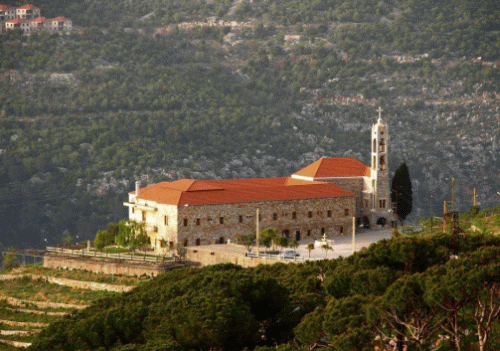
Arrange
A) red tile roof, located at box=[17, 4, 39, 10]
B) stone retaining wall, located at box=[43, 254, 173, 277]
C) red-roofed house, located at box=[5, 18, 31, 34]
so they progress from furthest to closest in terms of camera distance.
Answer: red tile roof, located at box=[17, 4, 39, 10]
red-roofed house, located at box=[5, 18, 31, 34]
stone retaining wall, located at box=[43, 254, 173, 277]

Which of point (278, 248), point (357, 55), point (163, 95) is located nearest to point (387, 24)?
point (357, 55)

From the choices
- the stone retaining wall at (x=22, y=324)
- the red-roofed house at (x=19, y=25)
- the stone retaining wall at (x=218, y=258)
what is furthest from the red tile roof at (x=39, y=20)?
the stone retaining wall at (x=22, y=324)

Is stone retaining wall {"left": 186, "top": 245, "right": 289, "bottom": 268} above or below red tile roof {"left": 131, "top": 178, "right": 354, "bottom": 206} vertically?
below

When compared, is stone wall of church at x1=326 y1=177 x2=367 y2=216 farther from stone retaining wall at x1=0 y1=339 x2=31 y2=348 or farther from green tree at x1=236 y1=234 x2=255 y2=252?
stone retaining wall at x1=0 y1=339 x2=31 y2=348

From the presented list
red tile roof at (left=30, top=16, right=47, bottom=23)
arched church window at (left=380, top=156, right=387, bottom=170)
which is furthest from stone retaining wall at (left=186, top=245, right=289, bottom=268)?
red tile roof at (left=30, top=16, right=47, bottom=23)

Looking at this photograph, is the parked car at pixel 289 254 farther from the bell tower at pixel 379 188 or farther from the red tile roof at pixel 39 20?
the red tile roof at pixel 39 20

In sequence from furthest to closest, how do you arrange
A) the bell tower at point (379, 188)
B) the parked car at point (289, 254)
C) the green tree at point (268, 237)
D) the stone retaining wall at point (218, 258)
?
the bell tower at point (379, 188)
the green tree at point (268, 237)
the parked car at point (289, 254)
the stone retaining wall at point (218, 258)

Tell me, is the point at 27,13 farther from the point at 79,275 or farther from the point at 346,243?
the point at 346,243
